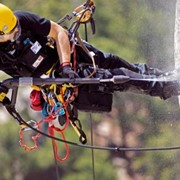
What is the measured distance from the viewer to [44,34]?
2516 mm

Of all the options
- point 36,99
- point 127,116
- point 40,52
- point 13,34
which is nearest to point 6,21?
point 13,34

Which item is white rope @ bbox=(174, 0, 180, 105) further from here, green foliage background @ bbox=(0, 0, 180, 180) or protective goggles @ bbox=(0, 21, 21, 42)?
protective goggles @ bbox=(0, 21, 21, 42)

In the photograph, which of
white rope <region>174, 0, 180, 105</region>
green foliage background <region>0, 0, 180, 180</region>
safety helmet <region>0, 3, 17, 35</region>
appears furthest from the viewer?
green foliage background <region>0, 0, 180, 180</region>

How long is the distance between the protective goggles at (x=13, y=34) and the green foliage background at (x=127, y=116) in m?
1.10

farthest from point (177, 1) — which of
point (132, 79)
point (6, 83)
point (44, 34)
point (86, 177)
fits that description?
point (86, 177)

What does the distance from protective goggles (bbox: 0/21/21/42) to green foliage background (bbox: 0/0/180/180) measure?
1.10m

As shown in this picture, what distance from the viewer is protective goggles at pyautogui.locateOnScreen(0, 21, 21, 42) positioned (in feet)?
7.86

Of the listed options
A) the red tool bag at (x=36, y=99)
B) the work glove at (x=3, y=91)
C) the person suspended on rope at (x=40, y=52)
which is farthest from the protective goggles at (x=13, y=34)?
the red tool bag at (x=36, y=99)

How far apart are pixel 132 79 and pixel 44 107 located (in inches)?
16.1

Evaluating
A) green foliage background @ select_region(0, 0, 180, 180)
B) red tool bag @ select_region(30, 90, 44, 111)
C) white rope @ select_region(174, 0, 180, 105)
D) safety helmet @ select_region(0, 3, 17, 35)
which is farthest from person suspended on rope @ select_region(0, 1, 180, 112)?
green foliage background @ select_region(0, 0, 180, 180)

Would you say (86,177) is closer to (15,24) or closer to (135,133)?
(135,133)

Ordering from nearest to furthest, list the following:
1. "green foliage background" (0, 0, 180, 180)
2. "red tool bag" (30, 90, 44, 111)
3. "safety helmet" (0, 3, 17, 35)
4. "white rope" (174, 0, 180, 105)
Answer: "safety helmet" (0, 3, 17, 35) → "red tool bag" (30, 90, 44, 111) → "white rope" (174, 0, 180, 105) → "green foliage background" (0, 0, 180, 180)

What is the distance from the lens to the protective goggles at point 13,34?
94.3 inches

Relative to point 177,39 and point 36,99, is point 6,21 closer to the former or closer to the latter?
point 36,99
